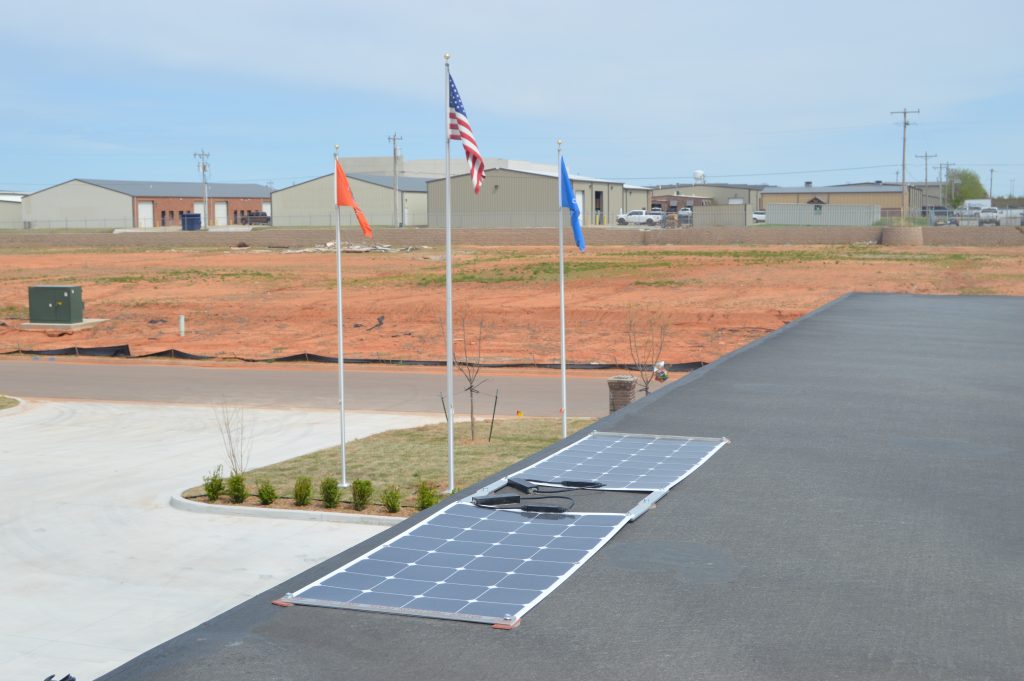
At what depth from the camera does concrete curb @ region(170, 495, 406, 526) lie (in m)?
14.9

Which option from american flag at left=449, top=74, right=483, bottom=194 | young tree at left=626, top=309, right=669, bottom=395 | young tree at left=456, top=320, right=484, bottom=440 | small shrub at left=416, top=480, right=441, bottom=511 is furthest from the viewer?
young tree at left=626, top=309, right=669, bottom=395

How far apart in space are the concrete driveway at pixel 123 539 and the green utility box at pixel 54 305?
56.7 feet

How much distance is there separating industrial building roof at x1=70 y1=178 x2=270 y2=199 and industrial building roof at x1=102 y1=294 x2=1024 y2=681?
366 ft

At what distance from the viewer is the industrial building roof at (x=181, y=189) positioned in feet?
377

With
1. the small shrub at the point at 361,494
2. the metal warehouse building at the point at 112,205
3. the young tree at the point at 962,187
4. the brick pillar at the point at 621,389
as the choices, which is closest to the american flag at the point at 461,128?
the small shrub at the point at 361,494

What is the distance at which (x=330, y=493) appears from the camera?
50.5 ft

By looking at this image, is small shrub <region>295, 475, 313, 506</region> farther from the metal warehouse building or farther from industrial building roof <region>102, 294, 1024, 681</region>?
the metal warehouse building

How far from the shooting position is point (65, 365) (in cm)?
3148

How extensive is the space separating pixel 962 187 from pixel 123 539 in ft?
564

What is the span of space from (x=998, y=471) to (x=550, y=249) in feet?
203

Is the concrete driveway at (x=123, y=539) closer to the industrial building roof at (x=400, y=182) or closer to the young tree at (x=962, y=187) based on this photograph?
the industrial building roof at (x=400, y=182)

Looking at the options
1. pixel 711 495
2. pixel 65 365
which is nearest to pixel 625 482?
pixel 711 495

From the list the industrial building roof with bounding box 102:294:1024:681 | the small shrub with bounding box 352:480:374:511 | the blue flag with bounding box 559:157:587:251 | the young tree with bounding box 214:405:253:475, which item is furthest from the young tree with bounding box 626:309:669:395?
the industrial building roof with bounding box 102:294:1024:681

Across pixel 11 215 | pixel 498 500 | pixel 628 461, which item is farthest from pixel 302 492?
pixel 11 215
